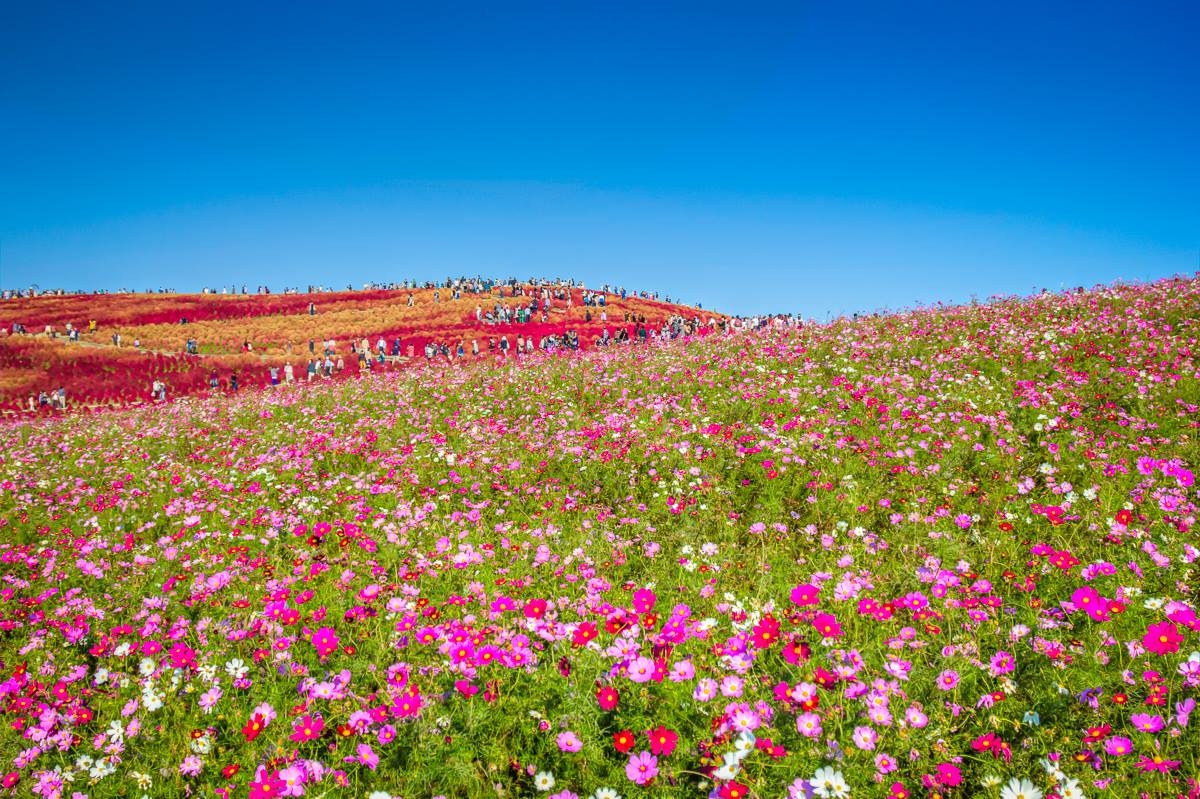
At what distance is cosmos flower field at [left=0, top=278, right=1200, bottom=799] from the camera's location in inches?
97.4

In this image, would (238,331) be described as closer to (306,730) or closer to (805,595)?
(306,730)

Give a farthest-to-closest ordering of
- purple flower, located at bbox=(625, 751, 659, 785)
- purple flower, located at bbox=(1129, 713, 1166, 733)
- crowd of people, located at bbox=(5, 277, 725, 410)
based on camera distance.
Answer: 1. crowd of people, located at bbox=(5, 277, 725, 410)
2. purple flower, located at bbox=(1129, 713, 1166, 733)
3. purple flower, located at bbox=(625, 751, 659, 785)

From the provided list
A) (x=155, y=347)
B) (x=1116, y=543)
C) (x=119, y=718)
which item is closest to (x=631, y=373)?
(x=1116, y=543)

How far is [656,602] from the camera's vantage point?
3891 millimetres

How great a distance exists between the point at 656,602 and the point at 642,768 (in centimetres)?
165

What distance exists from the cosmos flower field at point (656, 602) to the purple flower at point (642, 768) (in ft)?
0.03

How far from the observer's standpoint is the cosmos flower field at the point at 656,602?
247 centimetres

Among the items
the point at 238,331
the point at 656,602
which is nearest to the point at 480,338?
the point at 238,331

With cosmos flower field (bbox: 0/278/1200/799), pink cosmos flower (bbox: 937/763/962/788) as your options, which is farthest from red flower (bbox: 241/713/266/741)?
pink cosmos flower (bbox: 937/763/962/788)

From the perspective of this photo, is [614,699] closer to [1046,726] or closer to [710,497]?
[1046,726]

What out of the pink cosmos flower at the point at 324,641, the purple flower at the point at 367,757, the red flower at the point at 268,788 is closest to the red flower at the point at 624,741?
the purple flower at the point at 367,757

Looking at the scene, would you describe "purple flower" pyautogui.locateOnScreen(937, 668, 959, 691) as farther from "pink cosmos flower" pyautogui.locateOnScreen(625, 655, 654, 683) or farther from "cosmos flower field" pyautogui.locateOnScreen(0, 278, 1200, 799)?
"pink cosmos flower" pyautogui.locateOnScreen(625, 655, 654, 683)

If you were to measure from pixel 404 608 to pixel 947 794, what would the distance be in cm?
294

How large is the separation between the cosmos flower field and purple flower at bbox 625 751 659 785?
0.4 inches
